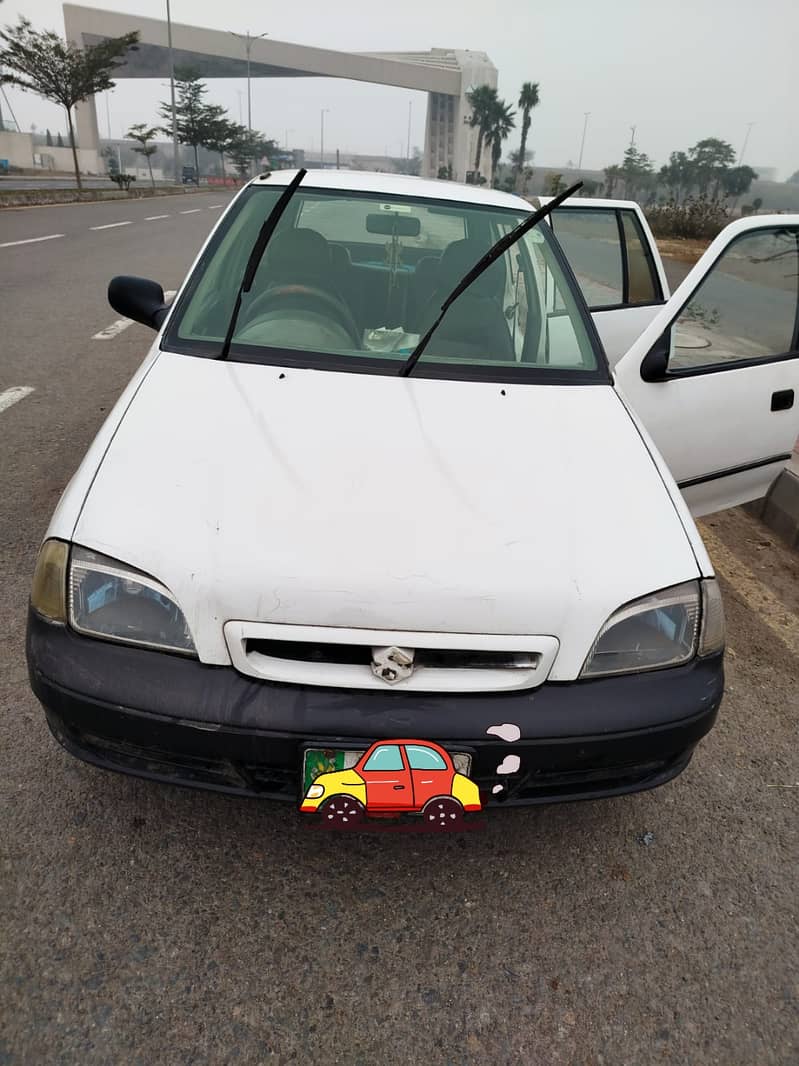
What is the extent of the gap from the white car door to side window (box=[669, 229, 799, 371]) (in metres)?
0.51

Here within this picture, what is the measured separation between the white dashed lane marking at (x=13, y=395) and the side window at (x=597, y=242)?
3.45 metres

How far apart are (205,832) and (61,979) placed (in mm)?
427

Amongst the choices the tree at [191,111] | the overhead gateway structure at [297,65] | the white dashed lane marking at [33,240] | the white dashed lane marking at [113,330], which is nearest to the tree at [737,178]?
the overhead gateway structure at [297,65]

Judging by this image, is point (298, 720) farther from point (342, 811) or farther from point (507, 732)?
point (507, 732)

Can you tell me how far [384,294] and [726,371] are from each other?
135 cm

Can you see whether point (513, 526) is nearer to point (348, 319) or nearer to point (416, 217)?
point (348, 319)

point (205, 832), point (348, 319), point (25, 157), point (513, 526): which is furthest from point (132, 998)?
point (25, 157)

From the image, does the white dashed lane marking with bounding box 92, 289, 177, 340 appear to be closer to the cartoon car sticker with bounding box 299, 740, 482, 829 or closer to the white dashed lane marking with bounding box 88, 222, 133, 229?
the cartoon car sticker with bounding box 299, 740, 482, 829

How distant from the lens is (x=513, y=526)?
1627 mm

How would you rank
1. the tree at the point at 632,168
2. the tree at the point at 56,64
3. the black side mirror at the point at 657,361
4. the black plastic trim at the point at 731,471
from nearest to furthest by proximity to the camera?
the black side mirror at the point at 657,361
the black plastic trim at the point at 731,471
the tree at the point at 56,64
the tree at the point at 632,168

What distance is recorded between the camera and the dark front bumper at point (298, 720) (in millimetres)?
1444

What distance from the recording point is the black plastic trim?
2.92 metres

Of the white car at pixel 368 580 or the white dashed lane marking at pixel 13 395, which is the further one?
the white dashed lane marking at pixel 13 395

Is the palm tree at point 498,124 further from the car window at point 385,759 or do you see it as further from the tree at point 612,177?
the car window at point 385,759
